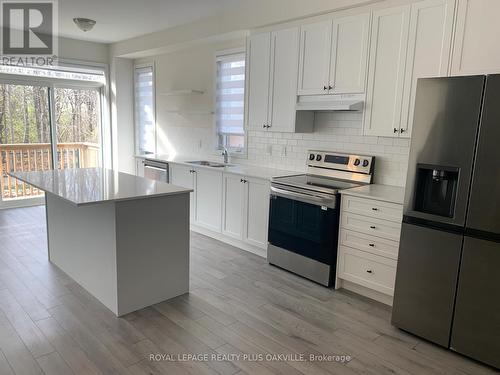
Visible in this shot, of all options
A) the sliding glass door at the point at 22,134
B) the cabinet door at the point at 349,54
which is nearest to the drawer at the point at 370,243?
the cabinet door at the point at 349,54

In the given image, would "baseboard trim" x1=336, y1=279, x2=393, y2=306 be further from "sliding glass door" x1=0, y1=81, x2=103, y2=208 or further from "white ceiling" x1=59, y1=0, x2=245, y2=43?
"sliding glass door" x1=0, y1=81, x2=103, y2=208

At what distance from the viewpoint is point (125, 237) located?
273 centimetres

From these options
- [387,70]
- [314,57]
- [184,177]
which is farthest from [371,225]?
[184,177]

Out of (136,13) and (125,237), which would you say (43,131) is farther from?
(125,237)

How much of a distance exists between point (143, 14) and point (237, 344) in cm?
396

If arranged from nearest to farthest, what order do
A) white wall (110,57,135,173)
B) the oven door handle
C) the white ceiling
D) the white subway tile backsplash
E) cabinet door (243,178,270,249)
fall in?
the oven door handle < the white subway tile backsplash < cabinet door (243,178,270,249) < the white ceiling < white wall (110,57,135,173)

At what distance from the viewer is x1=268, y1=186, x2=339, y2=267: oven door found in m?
3.25

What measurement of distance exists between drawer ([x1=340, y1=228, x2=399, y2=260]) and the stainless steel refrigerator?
0.30 meters

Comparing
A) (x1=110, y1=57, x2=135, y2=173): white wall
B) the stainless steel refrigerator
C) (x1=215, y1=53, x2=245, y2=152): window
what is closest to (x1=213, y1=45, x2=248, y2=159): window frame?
(x1=215, y1=53, x2=245, y2=152): window

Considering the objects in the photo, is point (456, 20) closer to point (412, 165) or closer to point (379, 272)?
point (412, 165)

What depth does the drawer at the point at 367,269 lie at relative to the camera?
9.71 ft

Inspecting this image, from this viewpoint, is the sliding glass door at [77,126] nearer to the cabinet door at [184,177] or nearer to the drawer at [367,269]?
the cabinet door at [184,177]

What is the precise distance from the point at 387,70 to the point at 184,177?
283 centimetres

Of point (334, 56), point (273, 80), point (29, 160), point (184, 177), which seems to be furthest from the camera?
point (29, 160)
